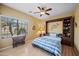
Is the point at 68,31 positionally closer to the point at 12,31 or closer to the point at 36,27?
the point at 36,27

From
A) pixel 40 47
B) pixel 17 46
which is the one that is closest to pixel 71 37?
pixel 40 47

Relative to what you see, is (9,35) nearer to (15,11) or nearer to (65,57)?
(15,11)

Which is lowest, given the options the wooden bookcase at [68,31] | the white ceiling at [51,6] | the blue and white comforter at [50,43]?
the blue and white comforter at [50,43]

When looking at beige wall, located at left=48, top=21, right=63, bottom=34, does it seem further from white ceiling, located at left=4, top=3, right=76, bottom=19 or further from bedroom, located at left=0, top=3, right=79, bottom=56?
white ceiling, located at left=4, top=3, right=76, bottom=19

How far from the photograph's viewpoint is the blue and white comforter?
164 centimetres

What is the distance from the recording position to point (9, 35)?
1.69 meters

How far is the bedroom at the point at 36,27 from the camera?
65.1 inches

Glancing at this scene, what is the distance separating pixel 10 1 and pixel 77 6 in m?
1.26

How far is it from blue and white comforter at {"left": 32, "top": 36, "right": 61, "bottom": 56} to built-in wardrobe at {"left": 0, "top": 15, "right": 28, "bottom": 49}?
0.98 feet

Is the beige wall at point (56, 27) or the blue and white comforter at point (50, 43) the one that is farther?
the beige wall at point (56, 27)

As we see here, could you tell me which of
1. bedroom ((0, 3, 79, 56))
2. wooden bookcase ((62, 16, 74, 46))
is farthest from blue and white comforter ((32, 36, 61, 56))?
wooden bookcase ((62, 16, 74, 46))

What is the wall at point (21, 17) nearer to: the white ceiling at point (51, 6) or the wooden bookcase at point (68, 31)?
the white ceiling at point (51, 6)

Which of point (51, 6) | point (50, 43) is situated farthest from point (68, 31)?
point (51, 6)

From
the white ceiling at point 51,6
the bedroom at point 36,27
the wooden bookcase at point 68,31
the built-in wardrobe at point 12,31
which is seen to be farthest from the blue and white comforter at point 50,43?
the white ceiling at point 51,6
